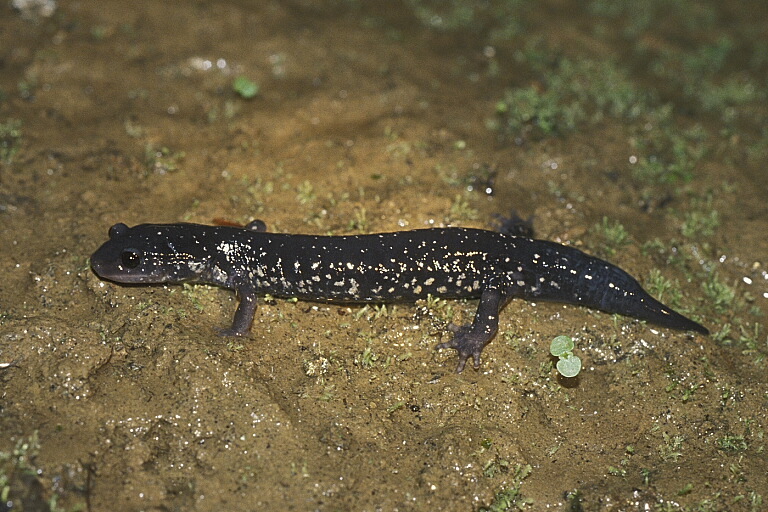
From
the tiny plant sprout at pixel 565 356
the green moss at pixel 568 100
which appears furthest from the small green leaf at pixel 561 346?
the green moss at pixel 568 100

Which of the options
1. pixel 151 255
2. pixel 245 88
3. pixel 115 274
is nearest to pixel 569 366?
pixel 151 255

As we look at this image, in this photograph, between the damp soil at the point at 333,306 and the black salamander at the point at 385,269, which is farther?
the black salamander at the point at 385,269

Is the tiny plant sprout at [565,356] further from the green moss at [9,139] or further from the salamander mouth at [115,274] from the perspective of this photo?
the green moss at [9,139]

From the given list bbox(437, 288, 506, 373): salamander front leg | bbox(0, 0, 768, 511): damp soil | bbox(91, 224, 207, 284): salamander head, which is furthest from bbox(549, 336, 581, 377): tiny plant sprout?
bbox(91, 224, 207, 284): salamander head

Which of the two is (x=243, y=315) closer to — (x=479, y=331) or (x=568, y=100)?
(x=479, y=331)

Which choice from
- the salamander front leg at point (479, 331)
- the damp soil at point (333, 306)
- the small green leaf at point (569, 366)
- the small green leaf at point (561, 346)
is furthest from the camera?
the salamander front leg at point (479, 331)

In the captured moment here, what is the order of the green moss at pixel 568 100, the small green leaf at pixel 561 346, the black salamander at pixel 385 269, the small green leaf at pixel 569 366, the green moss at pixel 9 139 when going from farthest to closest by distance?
the green moss at pixel 568 100 → the green moss at pixel 9 139 → the black salamander at pixel 385 269 → the small green leaf at pixel 561 346 → the small green leaf at pixel 569 366
